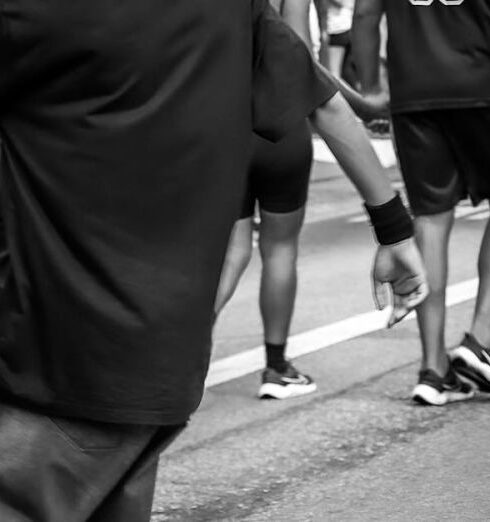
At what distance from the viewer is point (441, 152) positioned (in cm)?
592

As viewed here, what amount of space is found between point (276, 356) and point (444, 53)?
1284 mm

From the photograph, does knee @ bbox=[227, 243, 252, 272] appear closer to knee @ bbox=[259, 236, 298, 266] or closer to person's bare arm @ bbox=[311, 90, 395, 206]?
knee @ bbox=[259, 236, 298, 266]

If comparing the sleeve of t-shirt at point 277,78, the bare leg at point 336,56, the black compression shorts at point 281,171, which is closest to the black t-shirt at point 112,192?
the sleeve of t-shirt at point 277,78

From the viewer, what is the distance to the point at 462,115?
19.3 ft

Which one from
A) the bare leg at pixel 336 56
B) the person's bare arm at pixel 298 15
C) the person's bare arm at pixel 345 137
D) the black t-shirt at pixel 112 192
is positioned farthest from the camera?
the bare leg at pixel 336 56

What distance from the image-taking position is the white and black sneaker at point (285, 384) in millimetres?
6109

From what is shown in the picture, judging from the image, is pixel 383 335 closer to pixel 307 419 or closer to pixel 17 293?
pixel 307 419

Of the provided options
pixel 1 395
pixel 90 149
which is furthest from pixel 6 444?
pixel 90 149

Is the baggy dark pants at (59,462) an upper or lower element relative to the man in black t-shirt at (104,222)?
lower

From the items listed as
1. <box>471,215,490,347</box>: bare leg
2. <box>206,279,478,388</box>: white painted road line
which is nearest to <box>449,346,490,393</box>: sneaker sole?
<box>471,215,490,347</box>: bare leg

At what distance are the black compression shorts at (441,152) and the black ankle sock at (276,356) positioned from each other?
73 cm

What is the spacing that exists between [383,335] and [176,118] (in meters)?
4.42

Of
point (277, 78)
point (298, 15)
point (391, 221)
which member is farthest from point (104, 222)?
point (298, 15)

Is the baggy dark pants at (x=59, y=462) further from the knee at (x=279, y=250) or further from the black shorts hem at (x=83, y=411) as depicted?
the knee at (x=279, y=250)
